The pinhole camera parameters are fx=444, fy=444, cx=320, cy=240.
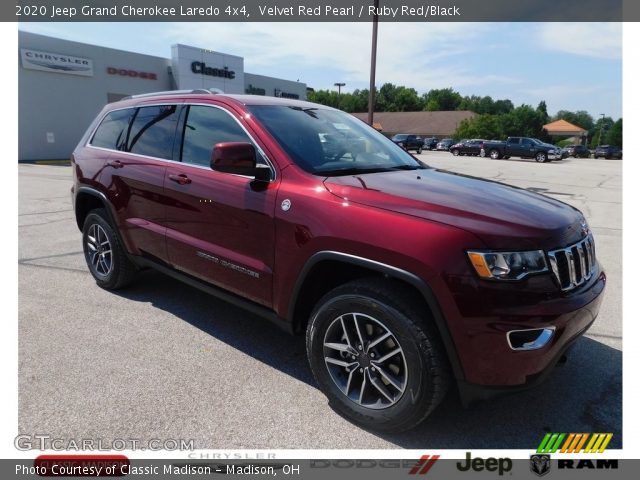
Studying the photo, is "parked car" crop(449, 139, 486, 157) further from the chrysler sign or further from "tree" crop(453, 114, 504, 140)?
the chrysler sign

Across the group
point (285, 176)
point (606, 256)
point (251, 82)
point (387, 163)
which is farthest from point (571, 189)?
point (251, 82)

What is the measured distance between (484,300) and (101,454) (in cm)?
219

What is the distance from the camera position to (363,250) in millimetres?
2438

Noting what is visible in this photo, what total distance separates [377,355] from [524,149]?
35.3 m

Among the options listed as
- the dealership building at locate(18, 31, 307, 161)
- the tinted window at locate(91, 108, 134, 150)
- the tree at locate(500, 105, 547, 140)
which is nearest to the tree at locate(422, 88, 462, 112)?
the tree at locate(500, 105, 547, 140)

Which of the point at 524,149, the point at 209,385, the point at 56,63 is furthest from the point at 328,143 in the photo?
the point at 524,149

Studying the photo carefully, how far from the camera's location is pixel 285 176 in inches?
113

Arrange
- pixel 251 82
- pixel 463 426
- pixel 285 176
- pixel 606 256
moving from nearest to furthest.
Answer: pixel 463 426 < pixel 285 176 < pixel 606 256 < pixel 251 82

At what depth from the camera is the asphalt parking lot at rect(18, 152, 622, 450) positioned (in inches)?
101

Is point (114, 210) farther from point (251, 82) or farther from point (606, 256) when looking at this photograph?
point (251, 82)

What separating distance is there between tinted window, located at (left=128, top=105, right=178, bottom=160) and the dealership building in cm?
1876

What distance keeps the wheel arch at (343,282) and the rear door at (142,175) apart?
1554 millimetres

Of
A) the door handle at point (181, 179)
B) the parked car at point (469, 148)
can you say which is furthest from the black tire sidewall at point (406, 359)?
the parked car at point (469, 148)

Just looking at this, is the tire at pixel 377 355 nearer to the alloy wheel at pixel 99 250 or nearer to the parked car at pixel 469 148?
the alloy wheel at pixel 99 250
